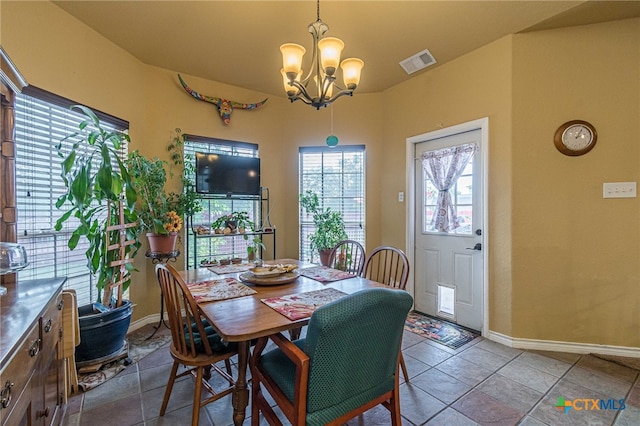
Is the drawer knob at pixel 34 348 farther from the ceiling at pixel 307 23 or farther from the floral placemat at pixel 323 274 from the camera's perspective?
the ceiling at pixel 307 23

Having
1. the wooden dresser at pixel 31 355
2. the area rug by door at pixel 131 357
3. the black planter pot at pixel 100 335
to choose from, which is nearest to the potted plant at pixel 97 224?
the black planter pot at pixel 100 335

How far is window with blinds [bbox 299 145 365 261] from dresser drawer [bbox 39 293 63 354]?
2678 mm

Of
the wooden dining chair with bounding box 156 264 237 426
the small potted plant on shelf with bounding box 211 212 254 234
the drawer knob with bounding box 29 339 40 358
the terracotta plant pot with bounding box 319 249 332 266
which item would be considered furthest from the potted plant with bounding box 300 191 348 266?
the drawer knob with bounding box 29 339 40 358

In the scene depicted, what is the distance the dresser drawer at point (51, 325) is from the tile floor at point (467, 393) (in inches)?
23.4

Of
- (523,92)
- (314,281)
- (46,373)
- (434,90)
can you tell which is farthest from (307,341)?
(434,90)

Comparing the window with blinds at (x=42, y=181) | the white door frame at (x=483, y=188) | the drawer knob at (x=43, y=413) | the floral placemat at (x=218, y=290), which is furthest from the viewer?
the white door frame at (x=483, y=188)

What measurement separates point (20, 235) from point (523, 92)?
417cm

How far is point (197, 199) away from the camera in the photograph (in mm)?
3320

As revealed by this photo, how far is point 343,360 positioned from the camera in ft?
3.84

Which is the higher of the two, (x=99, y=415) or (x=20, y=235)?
(x=20, y=235)

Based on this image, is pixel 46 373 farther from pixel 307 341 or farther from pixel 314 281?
pixel 314 281

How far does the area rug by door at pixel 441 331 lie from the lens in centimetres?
275

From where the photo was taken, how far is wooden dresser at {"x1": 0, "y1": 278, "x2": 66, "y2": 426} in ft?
3.03

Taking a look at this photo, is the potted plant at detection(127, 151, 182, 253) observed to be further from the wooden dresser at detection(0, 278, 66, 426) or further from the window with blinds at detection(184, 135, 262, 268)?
the wooden dresser at detection(0, 278, 66, 426)
